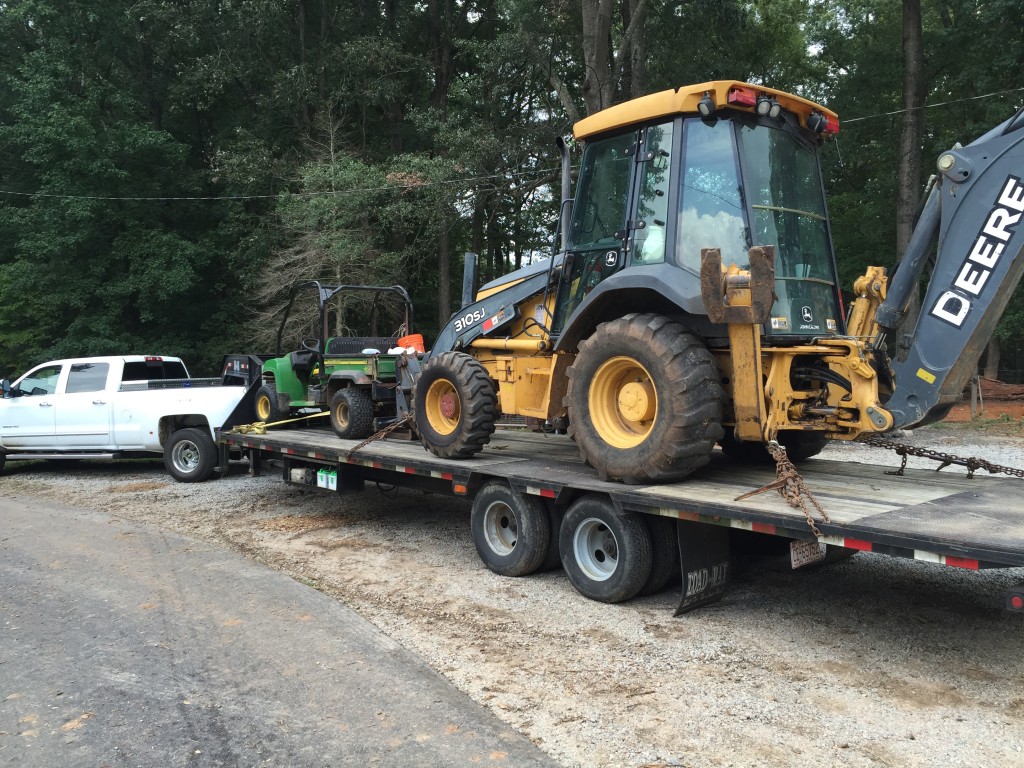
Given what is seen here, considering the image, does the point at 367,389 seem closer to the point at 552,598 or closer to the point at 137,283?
the point at 552,598

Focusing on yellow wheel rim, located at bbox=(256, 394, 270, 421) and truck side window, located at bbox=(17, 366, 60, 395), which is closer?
yellow wheel rim, located at bbox=(256, 394, 270, 421)

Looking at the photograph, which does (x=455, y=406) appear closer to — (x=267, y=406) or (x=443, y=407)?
(x=443, y=407)

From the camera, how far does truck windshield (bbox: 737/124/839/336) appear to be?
19.4 ft

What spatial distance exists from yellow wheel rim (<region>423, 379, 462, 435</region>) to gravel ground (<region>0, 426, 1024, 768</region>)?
118cm

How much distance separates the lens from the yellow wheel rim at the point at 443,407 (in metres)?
7.51

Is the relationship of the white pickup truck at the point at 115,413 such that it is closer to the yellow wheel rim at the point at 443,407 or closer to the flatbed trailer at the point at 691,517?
the flatbed trailer at the point at 691,517

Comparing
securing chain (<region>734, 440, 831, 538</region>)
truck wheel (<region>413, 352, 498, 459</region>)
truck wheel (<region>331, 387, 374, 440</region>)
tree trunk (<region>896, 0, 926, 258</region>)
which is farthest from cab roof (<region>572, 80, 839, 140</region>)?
tree trunk (<region>896, 0, 926, 258</region>)

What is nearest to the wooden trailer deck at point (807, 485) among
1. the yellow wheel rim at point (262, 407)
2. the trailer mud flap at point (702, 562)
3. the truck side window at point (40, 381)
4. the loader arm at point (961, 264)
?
the trailer mud flap at point (702, 562)

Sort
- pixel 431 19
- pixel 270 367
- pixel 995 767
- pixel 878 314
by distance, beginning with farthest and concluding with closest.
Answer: pixel 431 19 < pixel 270 367 < pixel 878 314 < pixel 995 767

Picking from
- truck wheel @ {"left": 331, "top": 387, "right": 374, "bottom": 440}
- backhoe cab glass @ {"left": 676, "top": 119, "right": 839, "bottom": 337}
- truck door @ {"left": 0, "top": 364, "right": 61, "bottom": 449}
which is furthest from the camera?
truck door @ {"left": 0, "top": 364, "right": 61, "bottom": 449}

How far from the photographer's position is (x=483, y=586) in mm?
6461

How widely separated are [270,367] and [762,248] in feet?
26.8

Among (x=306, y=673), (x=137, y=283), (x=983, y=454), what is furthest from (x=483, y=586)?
(x=137, y=283)

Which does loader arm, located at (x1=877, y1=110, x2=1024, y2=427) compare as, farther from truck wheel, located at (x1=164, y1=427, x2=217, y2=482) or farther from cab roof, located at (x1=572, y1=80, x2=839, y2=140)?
truck wheel, located at (x1=164, y1=427, x2=217, y2=482)
